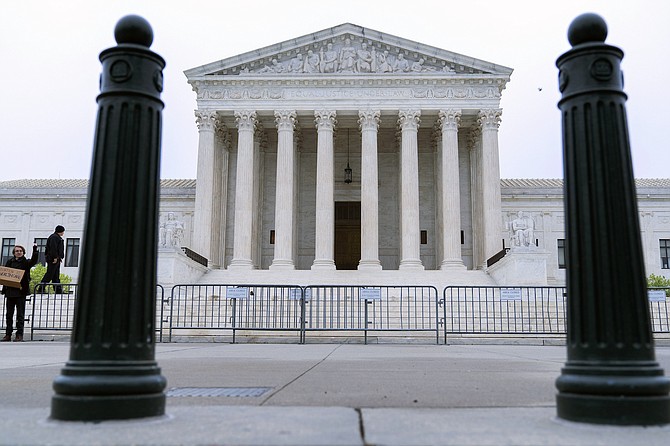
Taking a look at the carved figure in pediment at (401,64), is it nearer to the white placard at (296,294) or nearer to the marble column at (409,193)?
the marble column at (409,193)

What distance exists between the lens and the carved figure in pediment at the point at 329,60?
135ft

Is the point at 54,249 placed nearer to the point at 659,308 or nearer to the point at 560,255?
the point at 659,308

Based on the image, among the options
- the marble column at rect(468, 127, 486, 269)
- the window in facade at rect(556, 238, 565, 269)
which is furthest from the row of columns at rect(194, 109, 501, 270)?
the window in facade at rect(556, 238, 565, 269)

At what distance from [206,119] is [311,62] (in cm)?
718

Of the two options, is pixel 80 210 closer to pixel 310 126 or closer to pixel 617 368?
pixel 310 126

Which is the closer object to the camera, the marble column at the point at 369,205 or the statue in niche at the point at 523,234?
the statue in niche at the point at 523,234

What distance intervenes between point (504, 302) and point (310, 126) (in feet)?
88.4

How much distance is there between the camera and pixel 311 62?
41562 millimetres

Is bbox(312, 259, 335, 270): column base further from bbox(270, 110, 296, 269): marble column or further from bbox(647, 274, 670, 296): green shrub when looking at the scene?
bbox(647, 274, 670, 296): green shrub

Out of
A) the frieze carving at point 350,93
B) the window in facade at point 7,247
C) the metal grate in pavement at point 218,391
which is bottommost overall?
the metal grate in pavement at point 218,391

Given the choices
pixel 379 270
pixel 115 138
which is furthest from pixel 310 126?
pixel 115 138

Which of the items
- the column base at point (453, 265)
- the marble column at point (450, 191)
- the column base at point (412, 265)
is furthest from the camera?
the marble column at point (450, 191)

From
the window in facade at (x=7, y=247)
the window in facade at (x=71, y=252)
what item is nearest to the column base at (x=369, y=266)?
the window in facade at (x=71, y=252)

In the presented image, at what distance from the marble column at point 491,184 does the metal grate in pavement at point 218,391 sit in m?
34.6
